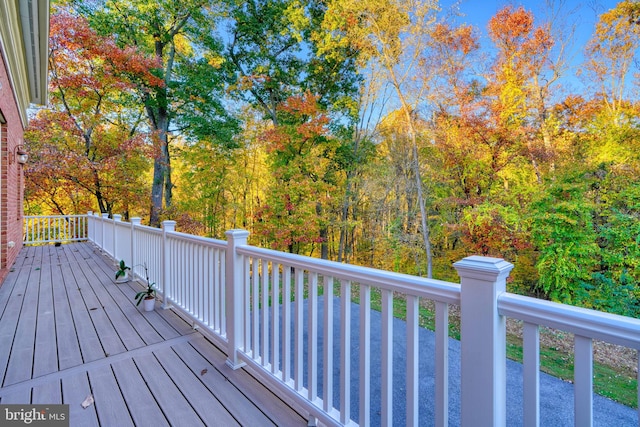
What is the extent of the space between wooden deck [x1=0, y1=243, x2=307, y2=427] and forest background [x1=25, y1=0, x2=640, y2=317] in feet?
21.0

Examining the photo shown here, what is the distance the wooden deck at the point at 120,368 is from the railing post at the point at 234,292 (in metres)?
0.16

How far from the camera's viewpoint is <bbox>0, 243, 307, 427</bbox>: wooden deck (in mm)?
1783

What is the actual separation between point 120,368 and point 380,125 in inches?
397

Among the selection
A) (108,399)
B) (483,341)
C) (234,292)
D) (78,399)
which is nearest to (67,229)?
(78,399)

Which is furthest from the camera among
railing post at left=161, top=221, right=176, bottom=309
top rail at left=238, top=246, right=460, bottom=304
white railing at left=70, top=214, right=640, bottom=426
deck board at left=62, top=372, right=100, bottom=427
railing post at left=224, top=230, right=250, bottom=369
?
railing post at left=161, top=221, right=176, bottom=309

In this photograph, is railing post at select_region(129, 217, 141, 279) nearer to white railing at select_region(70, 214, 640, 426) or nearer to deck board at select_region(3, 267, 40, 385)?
deck board at select_region(3, 267, 40, 385)

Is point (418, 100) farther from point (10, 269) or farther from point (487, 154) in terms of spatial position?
point (10, 269)

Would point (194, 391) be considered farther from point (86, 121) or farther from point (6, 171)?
point (86, 121)

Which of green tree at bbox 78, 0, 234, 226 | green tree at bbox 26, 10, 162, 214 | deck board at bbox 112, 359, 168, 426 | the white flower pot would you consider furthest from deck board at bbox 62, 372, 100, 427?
green tree at bbox 78, 0, 234, 226

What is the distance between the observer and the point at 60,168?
811 cm

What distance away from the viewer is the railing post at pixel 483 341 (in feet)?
3.14

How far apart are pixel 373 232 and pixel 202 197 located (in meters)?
8.03

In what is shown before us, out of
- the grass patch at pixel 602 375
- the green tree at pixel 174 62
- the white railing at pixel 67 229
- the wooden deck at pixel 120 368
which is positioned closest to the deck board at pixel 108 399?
the wooden deck at pixel 120 368

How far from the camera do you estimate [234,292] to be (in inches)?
88.9
